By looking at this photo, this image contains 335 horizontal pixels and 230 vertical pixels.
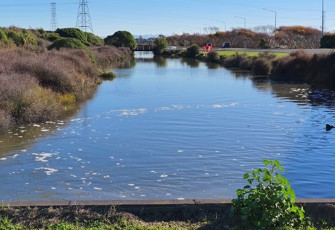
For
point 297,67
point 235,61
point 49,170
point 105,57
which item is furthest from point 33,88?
point 235,61

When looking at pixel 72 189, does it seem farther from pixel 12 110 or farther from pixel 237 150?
pixel 12 110

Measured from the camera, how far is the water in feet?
35.9

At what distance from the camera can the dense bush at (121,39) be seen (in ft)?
347

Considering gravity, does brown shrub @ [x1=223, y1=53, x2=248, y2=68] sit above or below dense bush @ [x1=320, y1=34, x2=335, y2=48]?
below

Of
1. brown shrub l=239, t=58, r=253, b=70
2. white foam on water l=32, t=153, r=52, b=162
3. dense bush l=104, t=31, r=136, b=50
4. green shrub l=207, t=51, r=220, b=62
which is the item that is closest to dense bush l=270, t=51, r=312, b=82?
brown shrub l=239, t=58, r=253, b=70

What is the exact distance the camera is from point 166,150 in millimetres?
14852

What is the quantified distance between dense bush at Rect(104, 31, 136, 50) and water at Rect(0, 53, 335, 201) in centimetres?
7933

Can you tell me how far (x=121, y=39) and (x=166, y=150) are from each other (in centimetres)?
9472

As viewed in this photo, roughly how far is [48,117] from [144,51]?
101m

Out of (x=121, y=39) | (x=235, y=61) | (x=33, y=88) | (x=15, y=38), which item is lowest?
(x=33, y=88)

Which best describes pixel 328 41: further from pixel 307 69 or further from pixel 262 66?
pixel 307 69

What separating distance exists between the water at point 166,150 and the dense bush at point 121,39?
79.3 meters

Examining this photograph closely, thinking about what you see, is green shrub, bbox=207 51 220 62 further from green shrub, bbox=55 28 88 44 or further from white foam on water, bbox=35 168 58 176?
white foam on water, bbox=35 168 58 176

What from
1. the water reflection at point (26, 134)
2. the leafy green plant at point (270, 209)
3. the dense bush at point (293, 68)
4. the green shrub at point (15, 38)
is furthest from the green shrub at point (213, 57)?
the leafy green plant at point (270, 209)
